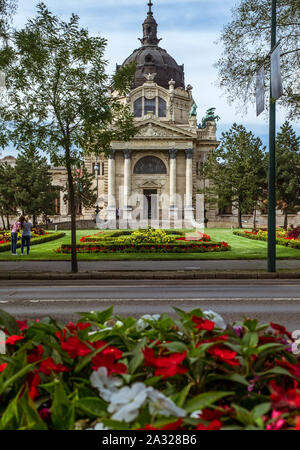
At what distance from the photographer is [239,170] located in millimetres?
47625

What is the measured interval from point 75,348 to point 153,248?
66.9 feet

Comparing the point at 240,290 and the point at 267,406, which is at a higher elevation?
the point at 267,406

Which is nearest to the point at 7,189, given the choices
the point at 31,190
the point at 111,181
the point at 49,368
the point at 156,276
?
the point at 31,190

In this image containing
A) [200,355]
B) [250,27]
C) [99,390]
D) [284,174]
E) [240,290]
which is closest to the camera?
[99,390]

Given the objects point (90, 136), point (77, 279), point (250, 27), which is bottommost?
point (77, 279)

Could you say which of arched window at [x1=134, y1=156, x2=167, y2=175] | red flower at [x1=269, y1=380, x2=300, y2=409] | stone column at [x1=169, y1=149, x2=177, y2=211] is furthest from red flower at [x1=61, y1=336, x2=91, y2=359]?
arched window at [x1=134, y1=156, x2=167, y2=175]

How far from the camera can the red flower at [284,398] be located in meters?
1.67

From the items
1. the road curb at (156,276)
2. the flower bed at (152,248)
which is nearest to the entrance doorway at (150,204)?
the flower bed at (152,248)

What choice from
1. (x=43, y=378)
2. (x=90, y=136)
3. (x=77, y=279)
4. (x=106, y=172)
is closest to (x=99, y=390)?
(x=43, y=378)

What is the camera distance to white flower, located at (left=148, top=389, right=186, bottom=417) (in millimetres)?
1585

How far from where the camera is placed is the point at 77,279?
45.4ft

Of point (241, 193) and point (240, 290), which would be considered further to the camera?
point (241, 193)
